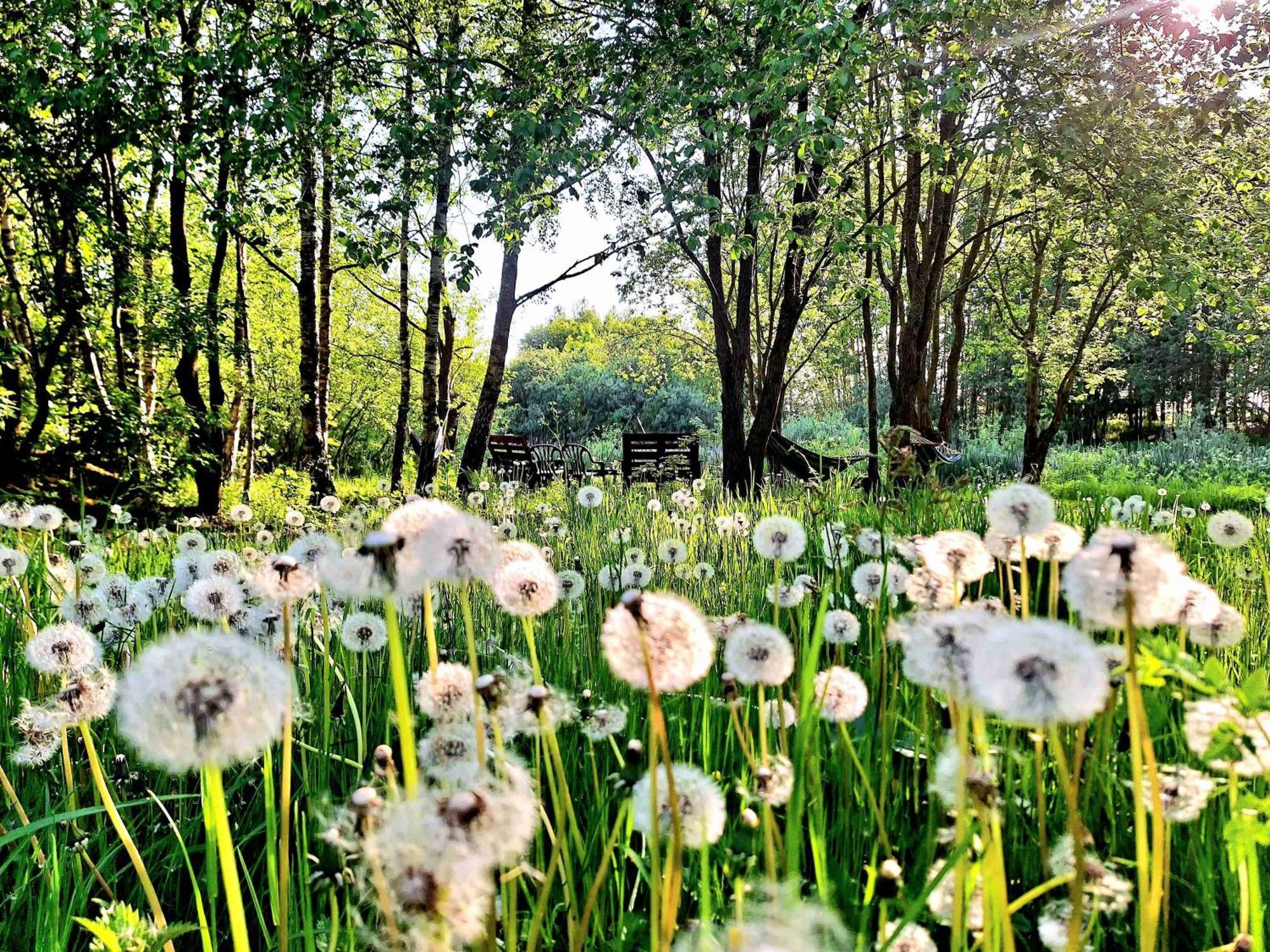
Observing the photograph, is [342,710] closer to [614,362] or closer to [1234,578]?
[1234,578]

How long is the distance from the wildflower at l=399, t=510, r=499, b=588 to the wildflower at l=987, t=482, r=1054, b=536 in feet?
2.34

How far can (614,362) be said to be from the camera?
1606 inches

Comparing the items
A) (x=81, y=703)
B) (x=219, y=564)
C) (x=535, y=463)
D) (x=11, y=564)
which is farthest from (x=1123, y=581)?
(x=535, y=463)

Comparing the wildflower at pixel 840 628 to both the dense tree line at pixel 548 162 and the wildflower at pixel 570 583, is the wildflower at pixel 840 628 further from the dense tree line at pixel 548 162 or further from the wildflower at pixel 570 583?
the dense tree line at pixel 548 162

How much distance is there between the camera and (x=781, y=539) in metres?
1.63

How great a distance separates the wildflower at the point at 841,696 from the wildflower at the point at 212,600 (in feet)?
3.84

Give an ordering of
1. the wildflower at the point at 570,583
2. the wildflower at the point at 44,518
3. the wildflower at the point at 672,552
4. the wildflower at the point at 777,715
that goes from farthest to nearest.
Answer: the wildflower at the point at 672,552 < the wildflower at the point at 44,518 < the wildflower at the point at 570,583 < the wildflower at the point at 777,715

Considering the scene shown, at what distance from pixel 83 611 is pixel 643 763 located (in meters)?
1.64

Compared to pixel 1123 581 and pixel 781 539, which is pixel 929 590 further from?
pixel 1123 581

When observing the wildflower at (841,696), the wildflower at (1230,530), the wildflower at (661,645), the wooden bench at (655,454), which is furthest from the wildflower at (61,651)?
the wooden bench at (655,454)

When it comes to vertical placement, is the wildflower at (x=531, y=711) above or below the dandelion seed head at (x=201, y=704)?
below

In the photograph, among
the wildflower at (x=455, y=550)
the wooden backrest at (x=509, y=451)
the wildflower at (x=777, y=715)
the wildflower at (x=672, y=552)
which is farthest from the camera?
the wooden backrest at (x=509, y=451)

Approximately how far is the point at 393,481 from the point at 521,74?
38.2ft

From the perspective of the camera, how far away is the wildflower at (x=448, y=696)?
979mm
